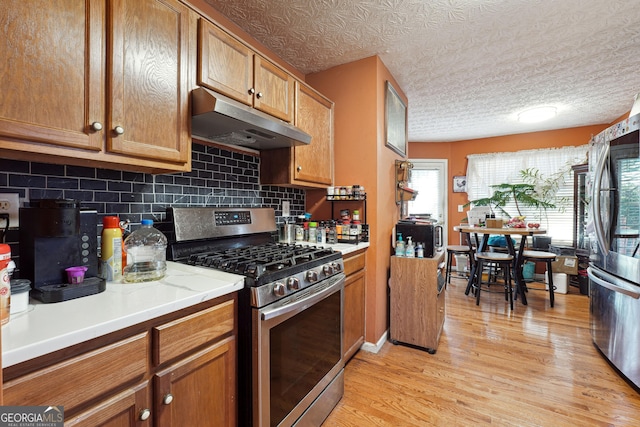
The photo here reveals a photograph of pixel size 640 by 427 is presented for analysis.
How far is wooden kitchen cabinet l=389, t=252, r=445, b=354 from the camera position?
2.32m

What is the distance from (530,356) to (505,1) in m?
2.54

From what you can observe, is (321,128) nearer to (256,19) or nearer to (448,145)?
(256,19)

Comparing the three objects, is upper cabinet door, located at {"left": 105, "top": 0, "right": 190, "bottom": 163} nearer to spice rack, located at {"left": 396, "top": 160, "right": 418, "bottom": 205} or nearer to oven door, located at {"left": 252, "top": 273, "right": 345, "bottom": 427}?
oven door, located at {"left": 252, "top": 273, "right": 345, "bottom": 427}

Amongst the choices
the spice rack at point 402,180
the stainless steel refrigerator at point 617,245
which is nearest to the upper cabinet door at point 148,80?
the spice rack at point 402,180

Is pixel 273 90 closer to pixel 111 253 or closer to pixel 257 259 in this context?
pixel 257 259

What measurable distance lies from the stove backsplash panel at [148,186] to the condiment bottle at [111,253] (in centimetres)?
22

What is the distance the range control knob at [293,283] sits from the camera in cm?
133

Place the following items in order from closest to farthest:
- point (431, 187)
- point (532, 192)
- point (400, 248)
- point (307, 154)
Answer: point (307, 154) → point (400, 248) → point (532, 192) → point (431, 187)

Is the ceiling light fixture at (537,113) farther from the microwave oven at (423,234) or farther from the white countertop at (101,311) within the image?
the white countertop at (101,311)

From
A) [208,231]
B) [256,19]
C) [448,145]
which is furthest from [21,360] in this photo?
[448,145]

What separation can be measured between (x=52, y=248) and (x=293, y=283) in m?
0.89

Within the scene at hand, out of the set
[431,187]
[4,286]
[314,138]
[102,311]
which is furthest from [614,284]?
[431,187]

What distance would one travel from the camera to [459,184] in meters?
5.37

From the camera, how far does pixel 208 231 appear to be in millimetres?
1700
